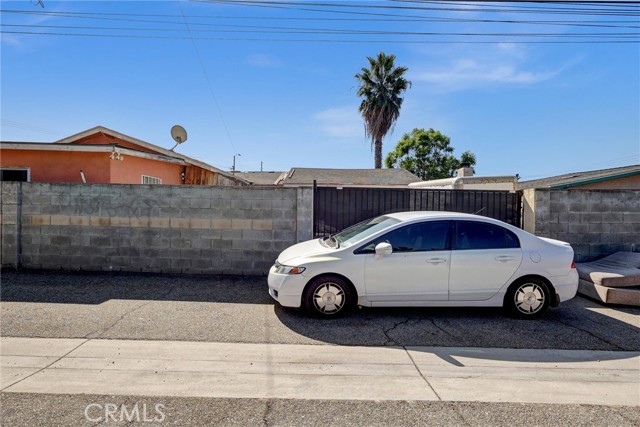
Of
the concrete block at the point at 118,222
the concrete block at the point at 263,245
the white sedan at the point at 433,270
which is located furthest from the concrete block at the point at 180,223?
the white sedan at the point at 433,270

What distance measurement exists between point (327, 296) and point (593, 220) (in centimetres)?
629

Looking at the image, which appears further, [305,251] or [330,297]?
[305,251]

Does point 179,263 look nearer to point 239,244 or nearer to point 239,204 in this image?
point 239,244

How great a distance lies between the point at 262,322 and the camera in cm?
522

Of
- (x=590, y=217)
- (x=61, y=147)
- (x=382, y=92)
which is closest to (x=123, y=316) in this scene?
(x=61, y=147)

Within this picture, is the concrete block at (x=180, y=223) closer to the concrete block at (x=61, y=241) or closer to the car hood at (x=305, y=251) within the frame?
the concrete block at (x=61, y=241)

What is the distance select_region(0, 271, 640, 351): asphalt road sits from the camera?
4.68 meters

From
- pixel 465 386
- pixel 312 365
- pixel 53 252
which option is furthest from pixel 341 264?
pixel 53 252

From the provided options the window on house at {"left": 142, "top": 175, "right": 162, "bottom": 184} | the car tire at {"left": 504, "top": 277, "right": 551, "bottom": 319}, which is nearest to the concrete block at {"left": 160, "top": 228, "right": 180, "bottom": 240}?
the window on house at {"left": 142, "top": 175, "right": 162, "bottom": 184}

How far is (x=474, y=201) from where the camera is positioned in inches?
318

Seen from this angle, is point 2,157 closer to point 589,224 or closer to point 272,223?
point 272,223

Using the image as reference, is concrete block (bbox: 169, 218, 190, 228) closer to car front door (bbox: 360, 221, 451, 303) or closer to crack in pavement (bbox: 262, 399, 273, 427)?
car front door (bbox: 360, 221, 451, 303)

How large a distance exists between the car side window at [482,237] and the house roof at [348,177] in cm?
1250

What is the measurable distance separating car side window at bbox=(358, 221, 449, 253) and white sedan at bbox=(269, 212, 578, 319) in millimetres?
14
